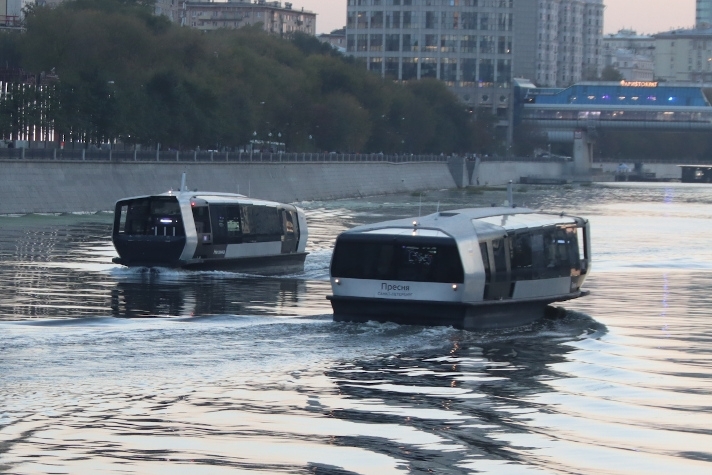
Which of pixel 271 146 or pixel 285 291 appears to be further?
pixel 271 146

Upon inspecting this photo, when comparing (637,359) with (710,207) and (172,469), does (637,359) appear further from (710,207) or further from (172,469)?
(710,207)

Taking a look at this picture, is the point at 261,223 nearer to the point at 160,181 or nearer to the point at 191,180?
the point at 160,181

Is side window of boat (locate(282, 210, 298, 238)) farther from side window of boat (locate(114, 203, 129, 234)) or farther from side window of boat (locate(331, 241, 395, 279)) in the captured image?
side window of boat (locate(331, 241, 395, 279))

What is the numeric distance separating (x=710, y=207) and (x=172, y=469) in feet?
348

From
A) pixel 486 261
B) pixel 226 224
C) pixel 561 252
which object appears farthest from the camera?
pixel 226 224

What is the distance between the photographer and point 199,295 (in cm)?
3497

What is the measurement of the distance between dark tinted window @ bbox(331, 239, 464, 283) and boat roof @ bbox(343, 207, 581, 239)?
0.34 m

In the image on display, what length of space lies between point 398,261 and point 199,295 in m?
8.17

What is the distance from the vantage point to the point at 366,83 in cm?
16150

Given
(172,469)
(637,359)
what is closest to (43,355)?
(172,469)

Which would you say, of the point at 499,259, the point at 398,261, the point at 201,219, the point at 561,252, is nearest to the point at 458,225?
the point at 499,259

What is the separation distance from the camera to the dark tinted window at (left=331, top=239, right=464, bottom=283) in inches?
1103

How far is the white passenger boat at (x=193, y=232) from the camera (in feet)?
131

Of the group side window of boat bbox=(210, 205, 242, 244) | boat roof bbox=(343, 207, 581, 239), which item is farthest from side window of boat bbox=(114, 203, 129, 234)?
boat roof bbox=(343, 207, 581, 239)
